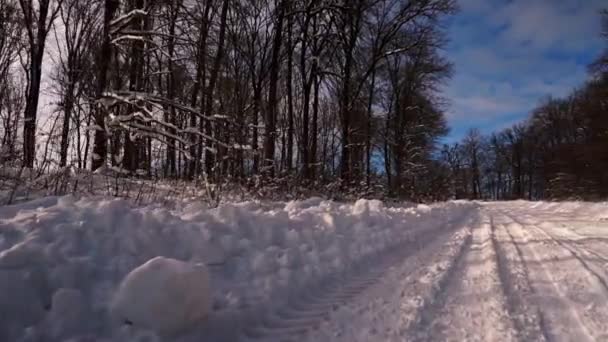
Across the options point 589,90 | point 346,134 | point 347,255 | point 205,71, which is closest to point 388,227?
point 347,255

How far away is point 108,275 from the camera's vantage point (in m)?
3.16

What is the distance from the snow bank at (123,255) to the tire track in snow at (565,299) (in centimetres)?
207

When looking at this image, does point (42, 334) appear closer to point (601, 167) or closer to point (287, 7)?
point (287, 7)

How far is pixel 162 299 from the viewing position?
2.73 metres

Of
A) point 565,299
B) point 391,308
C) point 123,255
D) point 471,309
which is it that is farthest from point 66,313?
point 565,299

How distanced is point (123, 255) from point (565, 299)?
3.91 metres

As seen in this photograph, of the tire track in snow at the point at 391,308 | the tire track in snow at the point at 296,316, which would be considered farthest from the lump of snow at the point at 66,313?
the tire track in snow at the point at 391,308

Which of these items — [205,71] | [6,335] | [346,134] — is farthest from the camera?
[346,134]

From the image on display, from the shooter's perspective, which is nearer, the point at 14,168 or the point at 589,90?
the point at 14,168

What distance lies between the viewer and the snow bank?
2.61 m

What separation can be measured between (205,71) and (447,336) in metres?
7.41

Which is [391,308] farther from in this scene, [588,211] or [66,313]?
[588,211]

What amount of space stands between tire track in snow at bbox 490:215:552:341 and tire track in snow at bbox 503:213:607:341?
0.21ft

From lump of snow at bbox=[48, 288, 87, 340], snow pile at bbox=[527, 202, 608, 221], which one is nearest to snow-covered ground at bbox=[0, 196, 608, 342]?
lump of snow at bbox=[48, 288, 87, 340]
